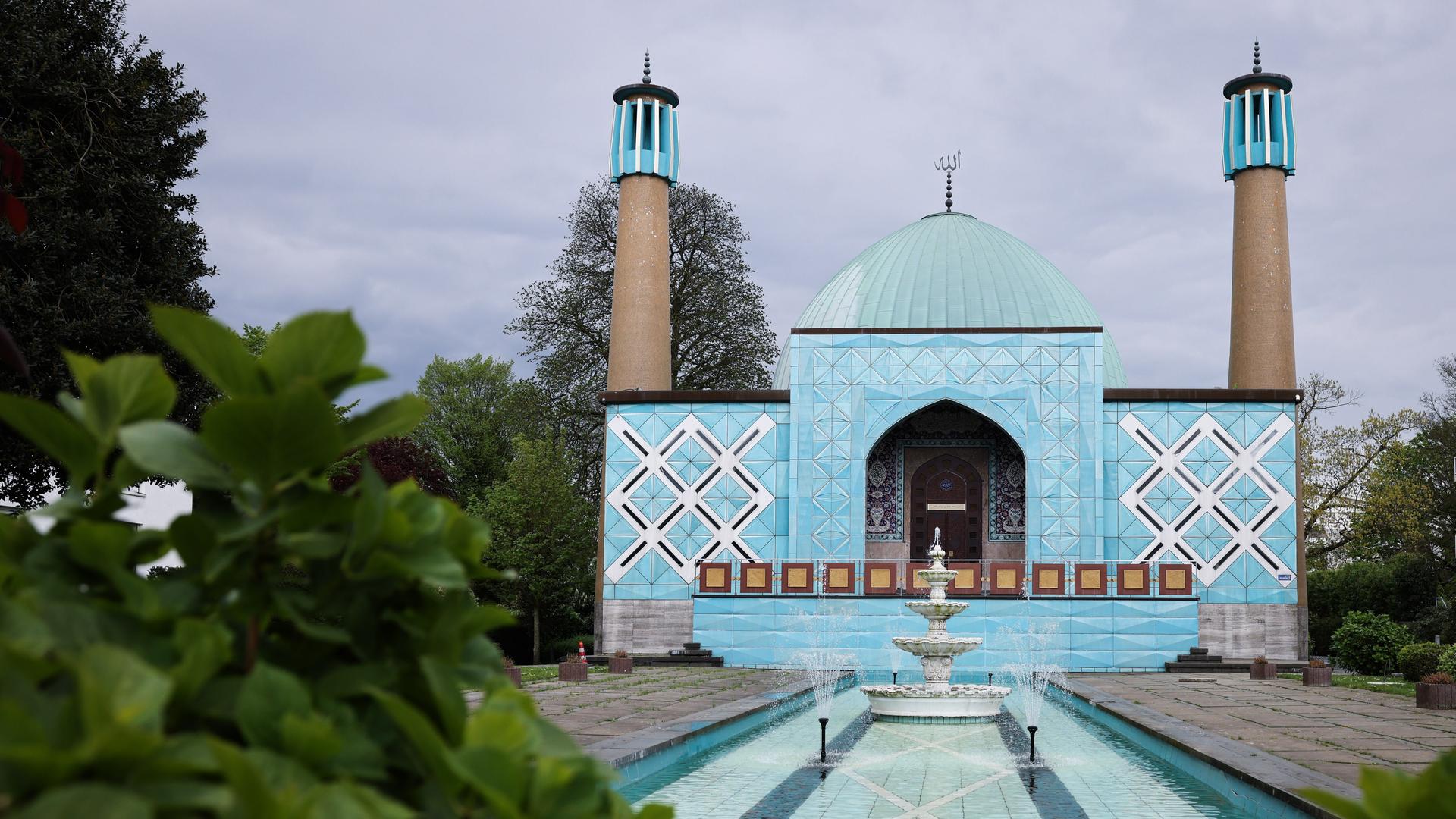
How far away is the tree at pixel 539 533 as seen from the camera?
92.5 feet

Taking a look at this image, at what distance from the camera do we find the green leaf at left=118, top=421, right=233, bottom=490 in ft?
2.95

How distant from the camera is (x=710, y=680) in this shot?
1692cm

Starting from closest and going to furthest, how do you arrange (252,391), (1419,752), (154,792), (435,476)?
(154,792) → (252,391) → (1419,752) → (435,476)

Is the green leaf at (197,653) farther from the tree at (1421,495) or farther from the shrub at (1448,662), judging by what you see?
the tree at (1421,495)

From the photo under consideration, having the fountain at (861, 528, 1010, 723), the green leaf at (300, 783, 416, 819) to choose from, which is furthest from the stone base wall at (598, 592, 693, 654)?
the green leaf at (300, 783, 416, 819)

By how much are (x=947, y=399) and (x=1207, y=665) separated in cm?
700

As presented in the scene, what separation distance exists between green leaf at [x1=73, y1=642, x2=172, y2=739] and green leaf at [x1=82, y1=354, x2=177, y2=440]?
0.95 ft

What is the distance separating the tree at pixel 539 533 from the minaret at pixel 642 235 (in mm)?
3761

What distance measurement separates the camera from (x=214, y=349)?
925mm

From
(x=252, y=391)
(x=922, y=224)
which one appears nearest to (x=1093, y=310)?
(x=922, y=224)

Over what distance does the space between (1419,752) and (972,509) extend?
1792 centimetres

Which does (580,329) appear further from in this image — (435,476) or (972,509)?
(972,509)

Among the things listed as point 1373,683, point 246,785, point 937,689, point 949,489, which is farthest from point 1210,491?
point 246,785

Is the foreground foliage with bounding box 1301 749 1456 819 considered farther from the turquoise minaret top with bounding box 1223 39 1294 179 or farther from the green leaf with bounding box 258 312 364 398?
the turquoise minaret top with bounding box 1223 39 1294 179
